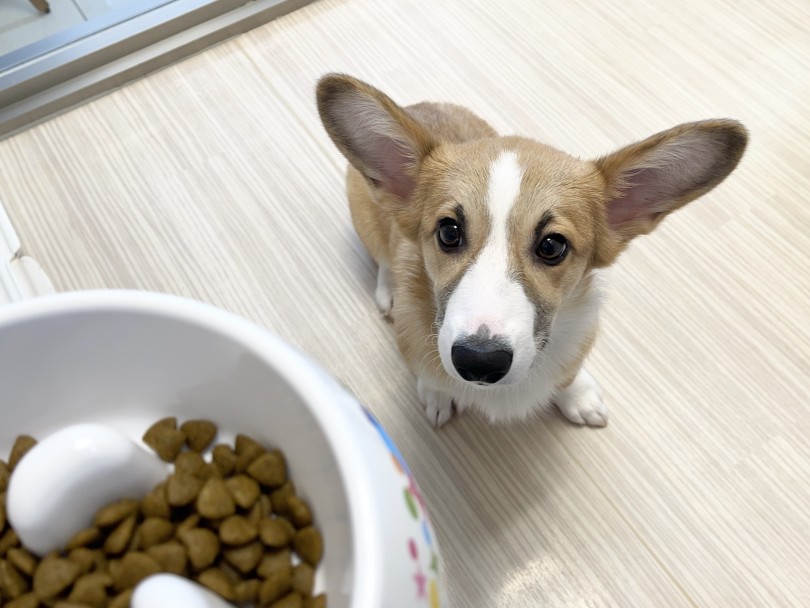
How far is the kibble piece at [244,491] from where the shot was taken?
0.81 m

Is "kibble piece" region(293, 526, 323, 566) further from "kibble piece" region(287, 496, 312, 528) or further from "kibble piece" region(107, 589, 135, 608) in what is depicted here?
"kibble piece" region(107, 589, 135, 608)

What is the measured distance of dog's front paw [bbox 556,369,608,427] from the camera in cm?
124

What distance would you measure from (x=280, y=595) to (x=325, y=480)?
0.54 ft

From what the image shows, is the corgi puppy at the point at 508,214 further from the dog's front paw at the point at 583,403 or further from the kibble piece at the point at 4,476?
the kibble piece at the point at 4,476

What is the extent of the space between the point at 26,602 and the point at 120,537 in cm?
12

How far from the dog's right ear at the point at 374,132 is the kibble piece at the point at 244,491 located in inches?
19.2

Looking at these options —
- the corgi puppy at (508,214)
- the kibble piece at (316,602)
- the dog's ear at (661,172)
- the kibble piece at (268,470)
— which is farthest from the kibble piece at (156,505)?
the dog's ear at (661,172)

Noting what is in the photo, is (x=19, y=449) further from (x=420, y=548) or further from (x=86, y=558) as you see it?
(x=420, y=548)

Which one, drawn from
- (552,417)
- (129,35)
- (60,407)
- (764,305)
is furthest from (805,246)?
(129,35)

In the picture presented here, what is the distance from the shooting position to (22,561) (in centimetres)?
79

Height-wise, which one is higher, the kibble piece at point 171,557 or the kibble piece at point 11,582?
the kibble piece at point 171,557


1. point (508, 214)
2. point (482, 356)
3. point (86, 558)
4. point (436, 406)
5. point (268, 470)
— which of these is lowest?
point (436, 406)

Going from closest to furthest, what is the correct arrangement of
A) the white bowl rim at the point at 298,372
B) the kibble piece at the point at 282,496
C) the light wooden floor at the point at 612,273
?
1. the white bowl rim at the point at 298,372
2. the kibble piece at the point at 282,496
3. the light wooden floor at the point at 612,273

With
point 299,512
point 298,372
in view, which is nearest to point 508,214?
point 298,372
